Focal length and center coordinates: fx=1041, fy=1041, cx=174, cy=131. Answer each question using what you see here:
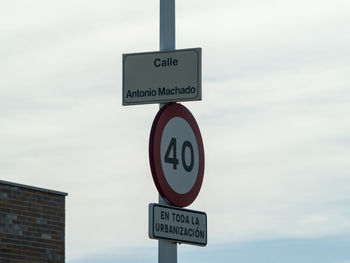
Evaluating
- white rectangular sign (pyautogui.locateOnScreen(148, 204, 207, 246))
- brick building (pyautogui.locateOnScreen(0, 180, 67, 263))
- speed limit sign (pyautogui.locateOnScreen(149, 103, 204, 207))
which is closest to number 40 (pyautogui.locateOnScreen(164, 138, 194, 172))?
speed limit sign (pyautogui.locateOnScreen(149, 103, 204, 207))

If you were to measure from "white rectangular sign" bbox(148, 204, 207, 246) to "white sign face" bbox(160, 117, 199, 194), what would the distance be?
208 millimetres

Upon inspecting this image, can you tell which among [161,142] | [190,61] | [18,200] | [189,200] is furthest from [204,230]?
[18,200]

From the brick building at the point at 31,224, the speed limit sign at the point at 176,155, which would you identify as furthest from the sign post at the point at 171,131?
the brick building at the point at 31,224

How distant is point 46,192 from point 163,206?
8.43m

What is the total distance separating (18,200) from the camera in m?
15.7

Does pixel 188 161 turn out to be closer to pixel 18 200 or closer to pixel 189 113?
pixel 189 113

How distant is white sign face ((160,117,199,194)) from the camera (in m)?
8.29

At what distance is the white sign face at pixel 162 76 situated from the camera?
8.62 m

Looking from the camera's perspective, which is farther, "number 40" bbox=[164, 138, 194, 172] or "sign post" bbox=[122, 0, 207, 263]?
"number 40" bbox=[164, 138, 194, 172]

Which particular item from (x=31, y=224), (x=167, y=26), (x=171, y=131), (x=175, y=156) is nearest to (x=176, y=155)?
(x=175, y=156)

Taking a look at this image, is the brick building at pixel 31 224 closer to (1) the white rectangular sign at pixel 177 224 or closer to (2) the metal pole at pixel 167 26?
(2) the metal pole at pixel 167 26

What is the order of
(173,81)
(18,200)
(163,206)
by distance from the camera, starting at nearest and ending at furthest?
(163,206) < (173,81) < (18,200)

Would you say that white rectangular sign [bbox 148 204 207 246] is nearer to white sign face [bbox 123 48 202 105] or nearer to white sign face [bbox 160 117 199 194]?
white sign face [bbox 160 117 199 194]

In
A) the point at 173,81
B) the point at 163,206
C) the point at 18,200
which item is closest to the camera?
the point at 163,206
